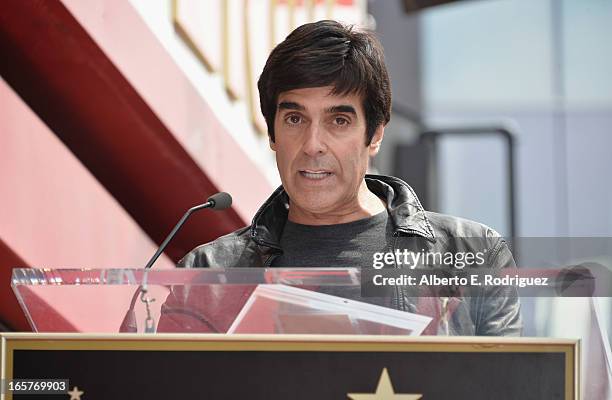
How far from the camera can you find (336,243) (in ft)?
8.20

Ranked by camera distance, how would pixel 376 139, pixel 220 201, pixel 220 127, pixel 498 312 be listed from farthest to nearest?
pixel 220 127 < pixel 376 139 < pixel 220 201 < pixel 498 312

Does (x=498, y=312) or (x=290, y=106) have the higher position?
(x=290, y=106)

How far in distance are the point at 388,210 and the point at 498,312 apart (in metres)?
0.85

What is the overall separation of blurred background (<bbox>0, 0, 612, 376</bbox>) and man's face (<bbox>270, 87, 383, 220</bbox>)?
802 mm

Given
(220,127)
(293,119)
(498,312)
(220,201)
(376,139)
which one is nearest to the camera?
(498,312)

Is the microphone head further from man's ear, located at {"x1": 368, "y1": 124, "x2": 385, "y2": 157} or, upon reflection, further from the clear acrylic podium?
the clear acrylic podium

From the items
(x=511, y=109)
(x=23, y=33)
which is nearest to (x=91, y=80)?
(x=23, y=33)

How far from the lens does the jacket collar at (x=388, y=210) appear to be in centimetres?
250

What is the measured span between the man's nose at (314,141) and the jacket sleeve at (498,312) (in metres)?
0.75

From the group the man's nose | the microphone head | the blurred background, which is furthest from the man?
the blurred background

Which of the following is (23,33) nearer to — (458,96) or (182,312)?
(182,312)

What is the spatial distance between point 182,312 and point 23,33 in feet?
7.87

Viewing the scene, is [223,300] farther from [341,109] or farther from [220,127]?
[220,127]

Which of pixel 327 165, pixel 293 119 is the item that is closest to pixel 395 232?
pixel 327 165
